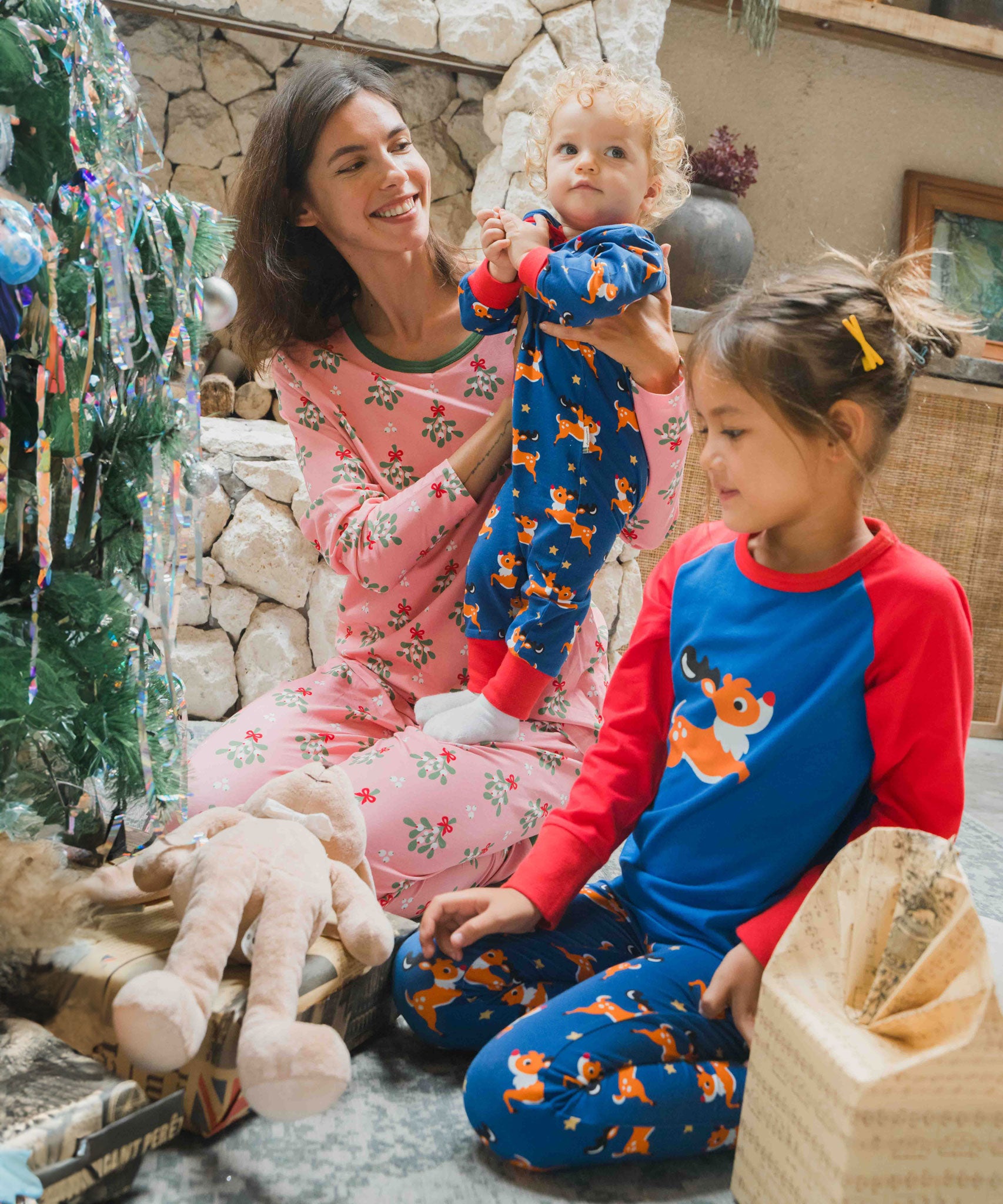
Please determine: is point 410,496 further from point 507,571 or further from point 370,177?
point 370,177

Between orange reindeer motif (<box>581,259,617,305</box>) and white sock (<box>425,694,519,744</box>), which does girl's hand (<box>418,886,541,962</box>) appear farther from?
orange reindeer motif (<box>581,259,617,305</box>)

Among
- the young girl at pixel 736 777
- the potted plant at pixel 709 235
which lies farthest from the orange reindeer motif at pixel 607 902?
the potted plant at pixel 709 235

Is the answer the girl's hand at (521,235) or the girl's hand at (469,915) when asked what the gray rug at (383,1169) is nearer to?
the girl's hand at (469,915)

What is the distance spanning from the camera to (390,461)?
1.38m

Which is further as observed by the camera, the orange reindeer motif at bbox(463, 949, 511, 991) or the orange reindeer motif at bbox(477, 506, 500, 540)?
the orange reindeer motif at bbox(477, 506, 500, 540)

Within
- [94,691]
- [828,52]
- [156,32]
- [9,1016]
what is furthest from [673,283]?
[9,1016]

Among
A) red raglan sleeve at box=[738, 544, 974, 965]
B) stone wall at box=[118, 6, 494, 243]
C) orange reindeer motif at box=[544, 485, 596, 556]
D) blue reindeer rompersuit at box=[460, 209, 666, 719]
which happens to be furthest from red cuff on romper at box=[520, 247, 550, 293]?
stone wall at box=[118, 6, 494, 243]

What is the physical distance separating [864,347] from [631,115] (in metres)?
0.56

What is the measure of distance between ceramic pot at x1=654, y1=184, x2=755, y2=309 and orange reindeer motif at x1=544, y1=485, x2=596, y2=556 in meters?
1.45

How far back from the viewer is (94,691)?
81 centimetres

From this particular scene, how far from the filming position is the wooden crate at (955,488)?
2521mm

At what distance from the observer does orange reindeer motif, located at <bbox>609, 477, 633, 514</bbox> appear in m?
1.24

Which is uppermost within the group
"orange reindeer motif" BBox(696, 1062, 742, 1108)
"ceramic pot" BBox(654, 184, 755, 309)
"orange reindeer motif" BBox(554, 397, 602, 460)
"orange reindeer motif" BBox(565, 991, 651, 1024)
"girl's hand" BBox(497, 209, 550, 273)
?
"ceramic pot" BBox(654, 184, 755, 309)

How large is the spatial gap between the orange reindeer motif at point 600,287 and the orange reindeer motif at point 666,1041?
745 mm
